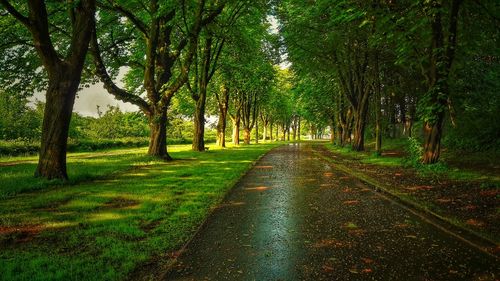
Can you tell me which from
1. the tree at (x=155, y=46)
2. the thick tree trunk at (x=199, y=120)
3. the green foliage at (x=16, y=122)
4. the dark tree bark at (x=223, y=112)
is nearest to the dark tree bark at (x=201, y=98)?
the thick tree trunk at (x=199, y=120)

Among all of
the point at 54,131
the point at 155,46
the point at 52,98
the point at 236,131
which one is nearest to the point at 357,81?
the point at 155,46

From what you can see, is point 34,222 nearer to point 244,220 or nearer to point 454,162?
point 244,220

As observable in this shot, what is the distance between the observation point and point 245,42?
26578mm

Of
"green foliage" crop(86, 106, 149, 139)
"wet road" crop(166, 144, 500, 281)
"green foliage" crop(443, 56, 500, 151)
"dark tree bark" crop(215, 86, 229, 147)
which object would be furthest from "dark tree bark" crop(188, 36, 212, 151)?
"green foliage" crop(86, 106, 149, 139)

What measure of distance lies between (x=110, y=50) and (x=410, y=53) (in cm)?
1744

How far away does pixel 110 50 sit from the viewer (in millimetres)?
22219

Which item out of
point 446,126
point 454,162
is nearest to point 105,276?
point 454,162

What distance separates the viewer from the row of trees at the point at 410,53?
503 inches

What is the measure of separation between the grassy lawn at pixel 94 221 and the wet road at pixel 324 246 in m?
0.72

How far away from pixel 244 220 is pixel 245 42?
21.2 m

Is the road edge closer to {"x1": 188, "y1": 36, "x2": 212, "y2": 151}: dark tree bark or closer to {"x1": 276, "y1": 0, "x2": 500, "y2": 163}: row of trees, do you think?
{"x1": 276, "y1": 0, "x2": 500, "y2": 163}: row of trees

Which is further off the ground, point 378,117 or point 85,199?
point 378,117

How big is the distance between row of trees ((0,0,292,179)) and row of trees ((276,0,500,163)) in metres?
4.32

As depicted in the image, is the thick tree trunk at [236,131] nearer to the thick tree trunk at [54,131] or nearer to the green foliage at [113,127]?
the green foliage at [113,127]
